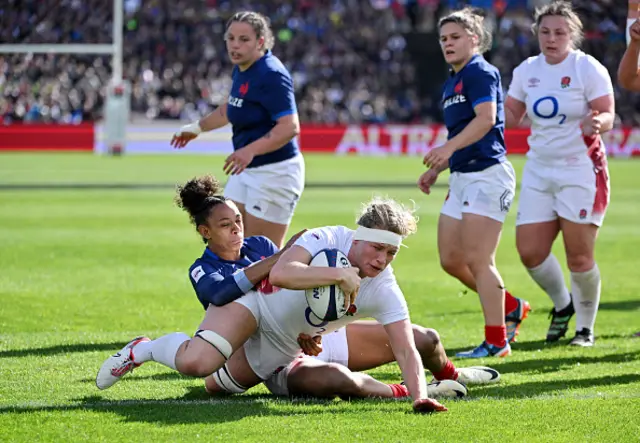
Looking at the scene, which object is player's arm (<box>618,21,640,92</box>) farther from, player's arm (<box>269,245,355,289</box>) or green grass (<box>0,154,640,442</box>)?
player's arm (<box>269,245,355,289</box>)

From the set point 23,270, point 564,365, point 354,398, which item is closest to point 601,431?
point 354,398

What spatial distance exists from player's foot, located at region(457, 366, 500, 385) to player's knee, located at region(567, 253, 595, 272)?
180 centimetres

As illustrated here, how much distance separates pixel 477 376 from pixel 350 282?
1468 millimetres

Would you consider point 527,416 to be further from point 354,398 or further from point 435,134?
point 435,134

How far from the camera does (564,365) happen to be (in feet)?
23.3

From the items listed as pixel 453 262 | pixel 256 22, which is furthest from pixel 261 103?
pixel 453 262

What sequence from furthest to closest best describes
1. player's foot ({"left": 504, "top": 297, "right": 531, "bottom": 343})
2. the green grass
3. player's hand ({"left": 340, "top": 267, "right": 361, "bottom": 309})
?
player's foot ({"left": 504, "top": 297, "right": 531, "bottom": 343}) → player's hand ({"left": 340, "top": 267, "right": 361, "bottom": 309}) → the green grass

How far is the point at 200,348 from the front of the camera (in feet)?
18.9

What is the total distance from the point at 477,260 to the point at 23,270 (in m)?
5.57

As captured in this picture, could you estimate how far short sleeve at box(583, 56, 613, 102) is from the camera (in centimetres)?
774

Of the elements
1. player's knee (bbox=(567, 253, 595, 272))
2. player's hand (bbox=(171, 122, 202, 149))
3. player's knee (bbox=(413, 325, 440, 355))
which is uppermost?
player's hand (bbox=(171, 122, 202, 149))

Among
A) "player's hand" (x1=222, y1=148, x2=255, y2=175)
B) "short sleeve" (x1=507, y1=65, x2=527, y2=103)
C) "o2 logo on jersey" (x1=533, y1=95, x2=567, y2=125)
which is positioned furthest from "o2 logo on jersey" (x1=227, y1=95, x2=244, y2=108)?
"o2 logo on jersey" (x1=533, y1=95, x2=567, y2=125)

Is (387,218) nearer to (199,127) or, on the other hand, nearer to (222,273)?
(222,273)

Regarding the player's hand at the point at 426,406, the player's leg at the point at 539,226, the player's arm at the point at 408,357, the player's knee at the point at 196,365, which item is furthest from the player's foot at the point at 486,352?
the player's knee at the point at 196,365
